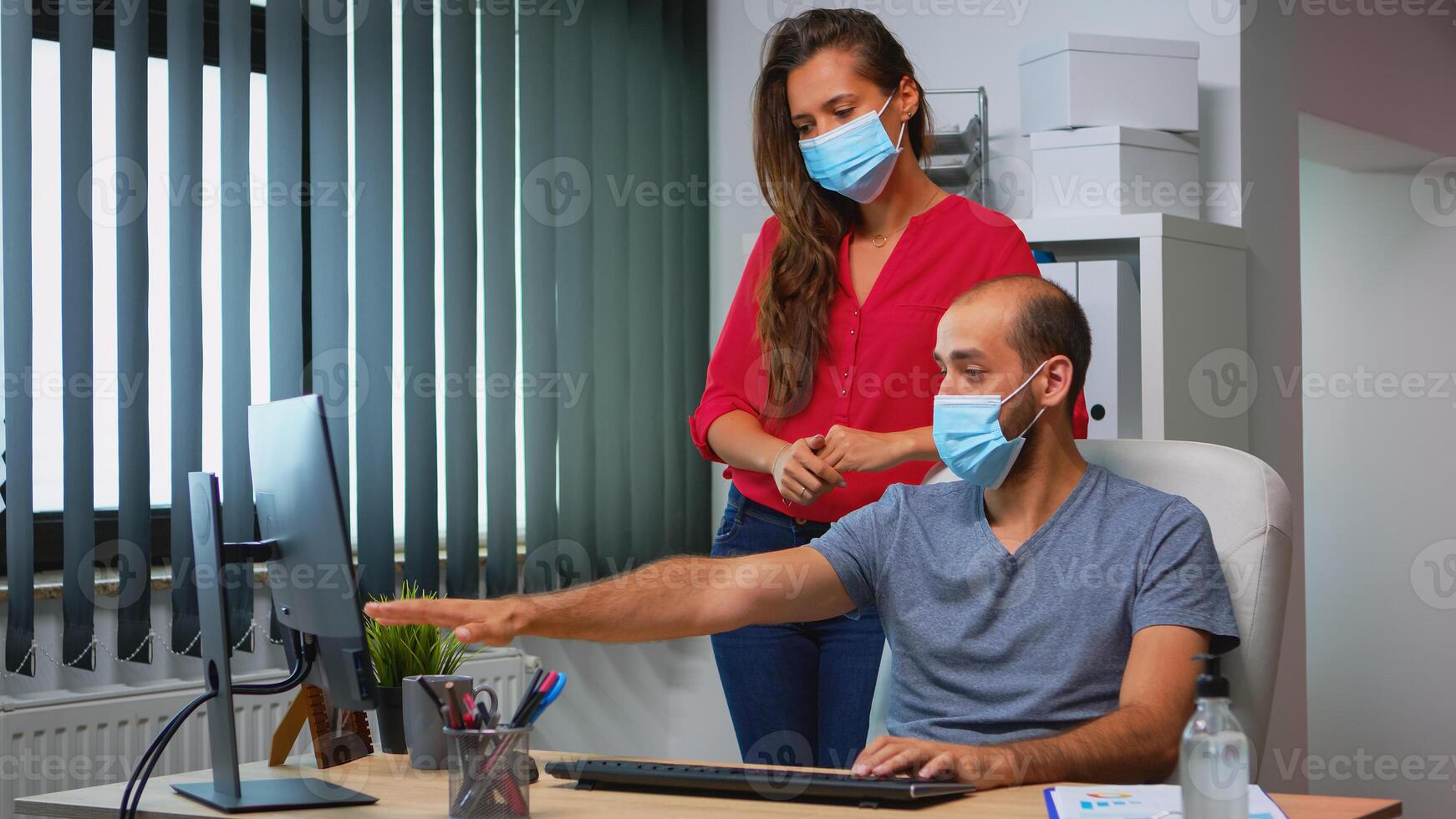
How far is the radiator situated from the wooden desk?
0.91 meters

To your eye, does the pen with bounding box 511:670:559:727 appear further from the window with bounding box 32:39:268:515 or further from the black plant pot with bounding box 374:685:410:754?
the window with bounding box 32:39:268:515

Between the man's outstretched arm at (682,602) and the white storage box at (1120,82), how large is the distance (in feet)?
4.85

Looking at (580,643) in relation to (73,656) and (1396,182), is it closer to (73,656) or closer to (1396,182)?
(73,656)

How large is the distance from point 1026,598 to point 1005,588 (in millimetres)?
26

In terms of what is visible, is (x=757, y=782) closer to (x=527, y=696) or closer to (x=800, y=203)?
(x=527, y=696)

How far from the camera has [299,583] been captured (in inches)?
52.2

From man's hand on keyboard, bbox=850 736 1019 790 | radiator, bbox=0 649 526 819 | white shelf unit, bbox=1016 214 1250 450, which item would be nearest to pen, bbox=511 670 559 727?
man's hand on keyboard, bbox=850 736 1019 790

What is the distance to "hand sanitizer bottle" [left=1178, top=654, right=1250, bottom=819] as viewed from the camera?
99 centimetres

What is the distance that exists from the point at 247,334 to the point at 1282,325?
226 cm

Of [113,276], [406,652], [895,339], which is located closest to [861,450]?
[895,339]

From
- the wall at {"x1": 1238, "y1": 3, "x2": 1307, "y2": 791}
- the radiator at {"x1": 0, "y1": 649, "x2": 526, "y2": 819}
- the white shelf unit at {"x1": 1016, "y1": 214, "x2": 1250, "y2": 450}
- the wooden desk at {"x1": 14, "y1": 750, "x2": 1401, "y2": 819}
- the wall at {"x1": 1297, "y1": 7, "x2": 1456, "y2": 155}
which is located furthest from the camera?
the wall at {"x1": 1297, "y1": 7, "x2": 1456, "y2": 155}

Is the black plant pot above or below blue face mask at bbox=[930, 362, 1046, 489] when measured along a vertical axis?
below

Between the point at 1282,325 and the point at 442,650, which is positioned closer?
the point at 442,650

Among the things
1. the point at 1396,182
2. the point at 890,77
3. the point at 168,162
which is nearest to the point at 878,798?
the point at 890,77
